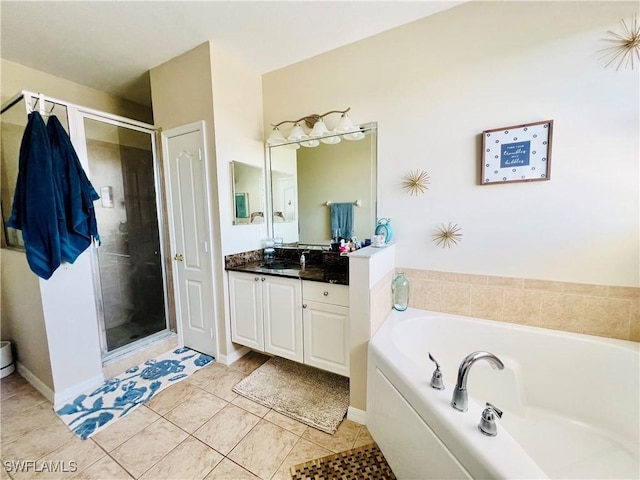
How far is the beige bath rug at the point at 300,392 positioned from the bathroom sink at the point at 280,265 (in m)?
0.84

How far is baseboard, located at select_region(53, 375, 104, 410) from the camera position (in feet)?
5.71

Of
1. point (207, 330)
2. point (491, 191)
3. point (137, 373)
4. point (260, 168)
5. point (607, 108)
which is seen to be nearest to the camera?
point (607, 108)

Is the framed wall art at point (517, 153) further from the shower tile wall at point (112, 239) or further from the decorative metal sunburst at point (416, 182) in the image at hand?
the shower tile wall at point (112, 239)

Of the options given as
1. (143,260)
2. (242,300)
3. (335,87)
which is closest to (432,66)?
(335,87)

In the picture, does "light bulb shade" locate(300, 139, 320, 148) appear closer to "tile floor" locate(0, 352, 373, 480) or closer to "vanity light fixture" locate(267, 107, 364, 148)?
"vanity light fixture" locate(267, 107, 364, 148)

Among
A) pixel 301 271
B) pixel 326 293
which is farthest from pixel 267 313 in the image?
pixel 326 293

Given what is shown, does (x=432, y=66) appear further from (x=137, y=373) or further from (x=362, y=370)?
(x=137, y=373)

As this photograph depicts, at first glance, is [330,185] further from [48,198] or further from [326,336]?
[48,198]

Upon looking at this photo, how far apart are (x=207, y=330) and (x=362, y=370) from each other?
4.89 ft

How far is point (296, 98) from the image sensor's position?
2324mm

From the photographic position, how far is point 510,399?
152cm

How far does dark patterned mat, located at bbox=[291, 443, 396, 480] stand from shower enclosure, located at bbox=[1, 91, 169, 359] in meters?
1.86

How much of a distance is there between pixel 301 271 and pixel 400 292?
78 cm

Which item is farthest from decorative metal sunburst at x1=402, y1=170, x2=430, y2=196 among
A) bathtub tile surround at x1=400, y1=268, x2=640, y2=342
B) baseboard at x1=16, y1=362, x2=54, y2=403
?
baseboard at x1=16, y1=362, x2=54, y2=403
